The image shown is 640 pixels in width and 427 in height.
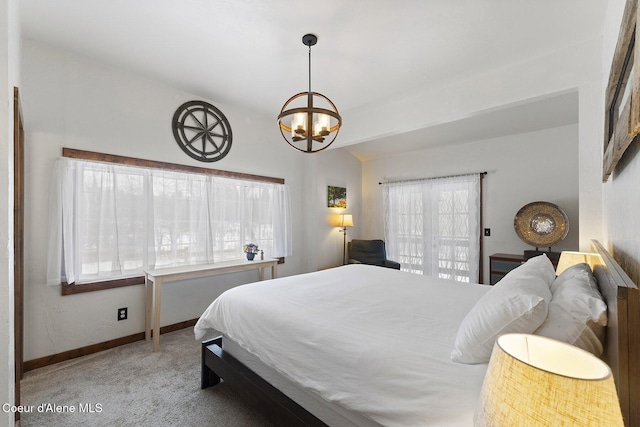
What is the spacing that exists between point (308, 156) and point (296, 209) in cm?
88

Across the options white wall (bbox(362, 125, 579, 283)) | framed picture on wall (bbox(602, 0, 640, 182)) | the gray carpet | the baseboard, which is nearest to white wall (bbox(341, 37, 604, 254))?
framed picture on wall (bbox(602, 0, 640, 182))

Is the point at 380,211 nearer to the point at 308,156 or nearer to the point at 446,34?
the point at 308,156

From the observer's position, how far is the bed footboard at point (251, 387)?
1491 millimetres

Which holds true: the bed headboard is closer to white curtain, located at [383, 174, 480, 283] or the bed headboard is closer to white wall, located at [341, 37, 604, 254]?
white wall, located at [341, 37, 604, 254]

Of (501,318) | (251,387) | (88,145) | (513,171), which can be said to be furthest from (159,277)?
(513,171)

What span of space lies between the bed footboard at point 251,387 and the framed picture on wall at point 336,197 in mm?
3040

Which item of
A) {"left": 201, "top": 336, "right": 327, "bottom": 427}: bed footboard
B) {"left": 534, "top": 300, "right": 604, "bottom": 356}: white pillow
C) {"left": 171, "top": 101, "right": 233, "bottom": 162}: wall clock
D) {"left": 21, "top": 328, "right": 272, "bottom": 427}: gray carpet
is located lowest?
{"left": 21, "top": 328, "right": 272, "bottom": 427}: gray carpet

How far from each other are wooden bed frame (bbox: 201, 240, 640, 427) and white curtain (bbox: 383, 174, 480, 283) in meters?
2.47

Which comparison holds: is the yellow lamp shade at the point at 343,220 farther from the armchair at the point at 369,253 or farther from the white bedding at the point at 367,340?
the white bedding at the point at 367,340

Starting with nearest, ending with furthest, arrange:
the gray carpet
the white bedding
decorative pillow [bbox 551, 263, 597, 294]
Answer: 1. the white bedding
2. decorative pillow [bbox 551, 263, 597, 294]
3. the gray carpet

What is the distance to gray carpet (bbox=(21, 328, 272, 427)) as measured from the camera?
1.85 metres

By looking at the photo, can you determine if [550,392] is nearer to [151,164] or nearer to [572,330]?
[572,330]

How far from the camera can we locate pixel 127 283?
9.80 ft

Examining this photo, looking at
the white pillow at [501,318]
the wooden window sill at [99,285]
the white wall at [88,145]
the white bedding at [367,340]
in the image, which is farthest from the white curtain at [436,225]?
the wooden window sill at [99,285]
